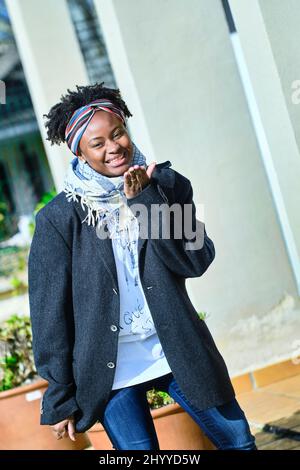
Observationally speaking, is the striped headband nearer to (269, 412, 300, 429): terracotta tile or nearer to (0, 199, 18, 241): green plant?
(269, 412, 300, 429): terracotta tile

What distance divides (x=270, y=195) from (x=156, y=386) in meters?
2.86

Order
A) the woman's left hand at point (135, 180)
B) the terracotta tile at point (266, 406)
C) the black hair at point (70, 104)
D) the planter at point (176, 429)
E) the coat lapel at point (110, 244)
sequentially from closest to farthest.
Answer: the woman's left hand at point (135, 180)
the coat lapel at point (110, 244)
the black hair at point (70, 104)
the planter at point (176, 429)
the terracotta tile at point (266, 406)

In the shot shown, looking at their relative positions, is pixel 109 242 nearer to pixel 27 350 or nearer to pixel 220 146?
pixel 220 146

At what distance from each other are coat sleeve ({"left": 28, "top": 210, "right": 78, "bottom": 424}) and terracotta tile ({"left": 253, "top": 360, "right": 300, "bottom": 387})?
298cm

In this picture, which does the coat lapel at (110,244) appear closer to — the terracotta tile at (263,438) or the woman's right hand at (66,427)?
the woman's right hand at (66,427)

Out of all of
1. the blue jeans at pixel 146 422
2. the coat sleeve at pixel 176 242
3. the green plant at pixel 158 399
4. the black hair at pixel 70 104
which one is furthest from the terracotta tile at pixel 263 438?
the black hair at pixel 70 104

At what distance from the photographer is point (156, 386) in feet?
9.06

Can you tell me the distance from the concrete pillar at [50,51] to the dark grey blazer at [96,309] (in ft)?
10.3

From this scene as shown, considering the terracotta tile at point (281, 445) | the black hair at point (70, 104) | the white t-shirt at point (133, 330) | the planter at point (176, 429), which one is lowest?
the terracotta tile at point (281, 445)

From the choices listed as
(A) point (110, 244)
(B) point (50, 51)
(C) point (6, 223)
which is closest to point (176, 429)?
(A) point (110, 244)

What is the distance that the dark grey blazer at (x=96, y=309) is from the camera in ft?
8.64

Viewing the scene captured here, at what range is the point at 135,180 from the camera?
8.41 ft
